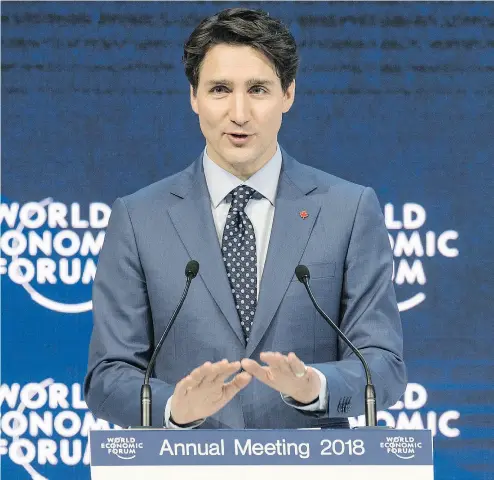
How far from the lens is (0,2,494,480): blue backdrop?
189 inches

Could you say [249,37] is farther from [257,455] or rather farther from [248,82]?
[257,455]

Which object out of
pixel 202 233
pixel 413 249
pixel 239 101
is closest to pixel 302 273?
pixel 202 233

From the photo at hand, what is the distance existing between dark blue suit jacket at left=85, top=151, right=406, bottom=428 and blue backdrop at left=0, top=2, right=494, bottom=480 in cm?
166

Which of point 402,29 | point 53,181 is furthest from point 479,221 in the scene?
point 53,181

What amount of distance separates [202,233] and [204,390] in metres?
0.71

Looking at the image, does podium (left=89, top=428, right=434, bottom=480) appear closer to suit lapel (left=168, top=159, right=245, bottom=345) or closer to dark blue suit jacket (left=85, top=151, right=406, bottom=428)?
dark blue suit jacket (left=85, top=151, right=406, bottom=428)

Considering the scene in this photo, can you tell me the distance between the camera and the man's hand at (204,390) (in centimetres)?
243

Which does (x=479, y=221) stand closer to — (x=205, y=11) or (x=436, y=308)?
(x=436, y=308)

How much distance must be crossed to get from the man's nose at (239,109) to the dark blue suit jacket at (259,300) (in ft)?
0.83

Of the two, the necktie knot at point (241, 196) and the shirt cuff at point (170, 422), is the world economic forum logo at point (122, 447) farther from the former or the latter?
the necktie knot at point (241, 196)

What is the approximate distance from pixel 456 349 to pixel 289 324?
6.40 ft

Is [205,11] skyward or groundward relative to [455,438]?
skyward

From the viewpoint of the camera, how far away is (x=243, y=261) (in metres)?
3.10

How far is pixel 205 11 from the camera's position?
4887 mm
